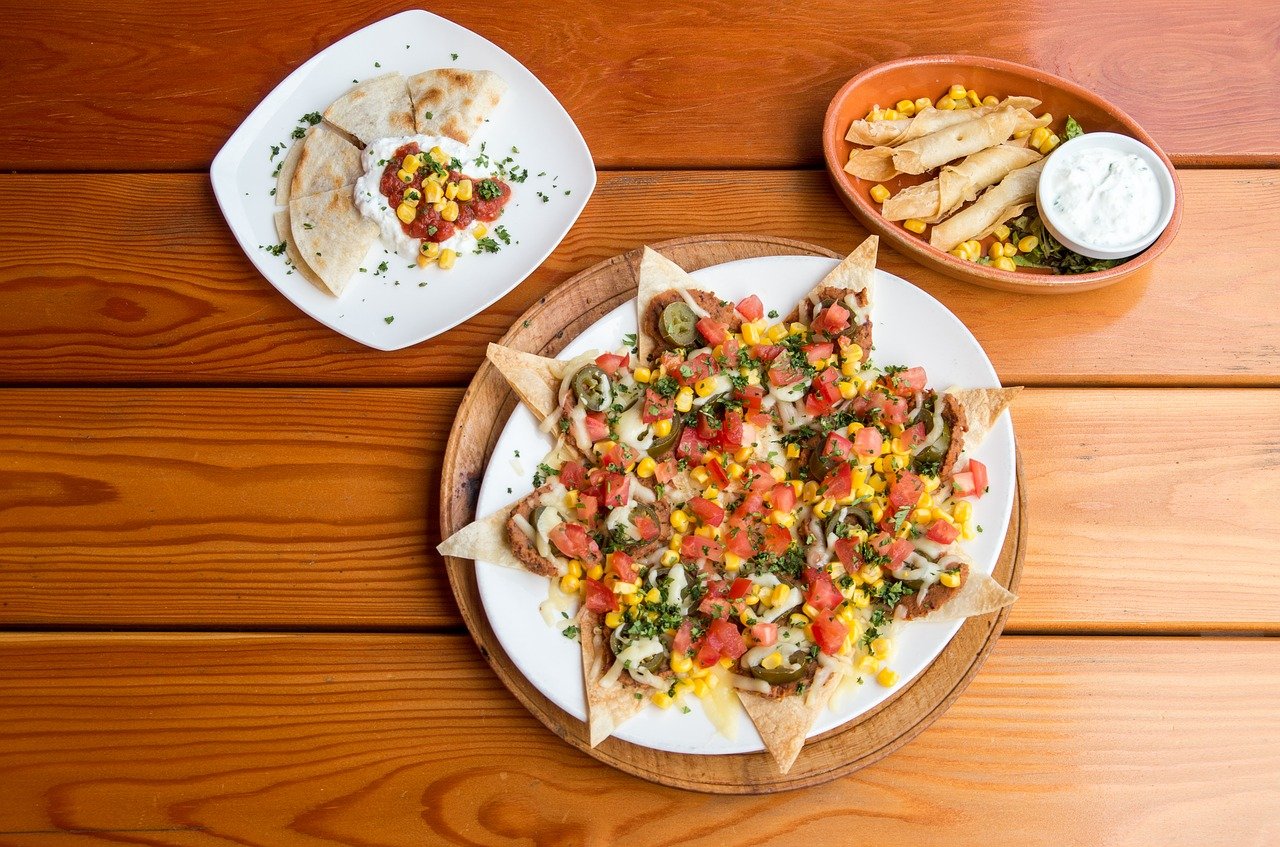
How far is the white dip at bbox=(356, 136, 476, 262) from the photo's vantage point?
381 cm

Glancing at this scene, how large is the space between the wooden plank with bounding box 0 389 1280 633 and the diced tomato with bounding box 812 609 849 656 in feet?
2.68

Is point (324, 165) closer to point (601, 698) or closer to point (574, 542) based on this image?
point (574, 542)

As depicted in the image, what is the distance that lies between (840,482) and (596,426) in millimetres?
919

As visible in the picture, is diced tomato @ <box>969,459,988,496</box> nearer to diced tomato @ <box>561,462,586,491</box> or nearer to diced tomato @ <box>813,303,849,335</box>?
diced tomato @ <box>813,303,849,335</box>

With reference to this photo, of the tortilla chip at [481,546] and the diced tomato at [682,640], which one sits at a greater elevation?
the tortilla chip at [481,546]

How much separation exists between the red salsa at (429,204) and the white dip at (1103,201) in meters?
2.25

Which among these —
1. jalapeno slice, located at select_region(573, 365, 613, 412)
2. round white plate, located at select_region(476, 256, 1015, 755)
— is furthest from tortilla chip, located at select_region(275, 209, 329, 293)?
jalapeno slice, located at select_region(573, 365, 613, 412)

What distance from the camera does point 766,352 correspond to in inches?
139

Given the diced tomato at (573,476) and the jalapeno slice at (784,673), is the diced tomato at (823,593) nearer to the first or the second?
the jalapeno slice at (784,673)

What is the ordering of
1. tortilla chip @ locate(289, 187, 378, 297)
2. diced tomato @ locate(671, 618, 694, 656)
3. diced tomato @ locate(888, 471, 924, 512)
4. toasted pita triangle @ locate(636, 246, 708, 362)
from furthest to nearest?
tortilla chip @ locate(289, 187, 378, 297) → toasted pita triangle @ locate(636, 246, 708, 362) → diced tomato @ locate(888, 471, 924, 512) → diced tomato @ locate(671, 618, 694, 656)

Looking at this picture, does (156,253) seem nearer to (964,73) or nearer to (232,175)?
(232,175)

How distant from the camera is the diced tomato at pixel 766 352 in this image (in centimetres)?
353

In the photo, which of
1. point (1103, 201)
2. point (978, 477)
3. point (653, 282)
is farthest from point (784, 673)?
point (1103, 201)

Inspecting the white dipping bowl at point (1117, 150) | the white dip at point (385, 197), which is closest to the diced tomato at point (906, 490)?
the white dipping bowl at point (1117, 150)
